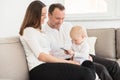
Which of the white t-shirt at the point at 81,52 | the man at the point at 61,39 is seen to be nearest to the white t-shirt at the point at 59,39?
the man at the point at 61,39

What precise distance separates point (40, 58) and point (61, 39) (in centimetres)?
55

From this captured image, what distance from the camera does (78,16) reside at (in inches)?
159

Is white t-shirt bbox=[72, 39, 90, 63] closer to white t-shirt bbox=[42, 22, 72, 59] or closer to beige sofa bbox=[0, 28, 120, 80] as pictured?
white t-shirt bbox=[42, 22, 72, 59]

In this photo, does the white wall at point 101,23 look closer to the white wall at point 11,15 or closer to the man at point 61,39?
the white wall at point 11,15

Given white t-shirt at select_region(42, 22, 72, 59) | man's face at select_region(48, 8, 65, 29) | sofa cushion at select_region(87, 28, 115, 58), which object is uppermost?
man's face at select_region(48, 8, 65, 29)

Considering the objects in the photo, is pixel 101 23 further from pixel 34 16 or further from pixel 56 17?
pixel 34 16

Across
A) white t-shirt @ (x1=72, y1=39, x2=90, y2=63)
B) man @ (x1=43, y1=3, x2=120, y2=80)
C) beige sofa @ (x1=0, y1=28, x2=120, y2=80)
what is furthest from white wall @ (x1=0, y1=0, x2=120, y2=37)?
white t-shirt @ (x1=72, y1=39, x2=90, y2=63)

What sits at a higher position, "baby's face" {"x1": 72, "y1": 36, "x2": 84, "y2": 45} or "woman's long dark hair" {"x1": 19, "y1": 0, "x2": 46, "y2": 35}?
"woman's long dark hair" {"x1": 19, "y1": 0, "x2": 46, "y2": 35}

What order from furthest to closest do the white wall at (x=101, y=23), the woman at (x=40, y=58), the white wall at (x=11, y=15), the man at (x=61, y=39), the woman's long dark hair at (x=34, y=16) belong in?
the white wall at (x=101, y=23), the white wall at (x=11, y=15), the man at (x=61, y=39), the woman's long dark hair at (x=34, y=16), the woman at (x=40, y=58)

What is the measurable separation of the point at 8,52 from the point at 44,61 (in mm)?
311

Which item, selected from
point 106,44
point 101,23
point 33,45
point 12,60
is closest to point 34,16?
point 33,45

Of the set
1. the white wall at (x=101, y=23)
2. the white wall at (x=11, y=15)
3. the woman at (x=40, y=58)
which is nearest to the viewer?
the woman at (x=40, y=58)

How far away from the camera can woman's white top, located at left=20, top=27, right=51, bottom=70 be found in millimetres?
2109

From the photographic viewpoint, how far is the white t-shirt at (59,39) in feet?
8.33
